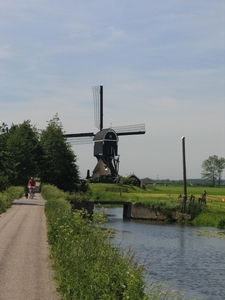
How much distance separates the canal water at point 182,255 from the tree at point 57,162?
84.0 ft

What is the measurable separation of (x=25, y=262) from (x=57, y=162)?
183ft

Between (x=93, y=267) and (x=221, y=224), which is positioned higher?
(x=93, y=267)

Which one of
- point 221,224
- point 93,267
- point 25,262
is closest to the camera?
point 93,267

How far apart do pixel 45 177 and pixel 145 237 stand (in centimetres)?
3618

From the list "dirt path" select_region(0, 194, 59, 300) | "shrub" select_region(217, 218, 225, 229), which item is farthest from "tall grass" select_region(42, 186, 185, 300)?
"shrub" select_region(217, 218, 225, 229)

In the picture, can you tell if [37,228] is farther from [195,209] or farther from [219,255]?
[195,209]

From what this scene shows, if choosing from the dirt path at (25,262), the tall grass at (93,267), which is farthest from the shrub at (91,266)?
the dirt path at (25,262)

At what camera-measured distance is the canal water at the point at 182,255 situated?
2241cm

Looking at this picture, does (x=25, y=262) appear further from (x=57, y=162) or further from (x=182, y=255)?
(x=57, y=162)

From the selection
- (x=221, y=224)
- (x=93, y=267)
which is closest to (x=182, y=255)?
(x=221, y=224)

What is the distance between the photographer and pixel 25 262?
1750 cm

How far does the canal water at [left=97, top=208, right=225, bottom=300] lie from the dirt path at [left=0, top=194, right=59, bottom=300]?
102 inches

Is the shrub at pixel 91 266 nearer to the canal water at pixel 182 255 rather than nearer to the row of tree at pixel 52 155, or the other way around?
the canal water at pixel 182 255

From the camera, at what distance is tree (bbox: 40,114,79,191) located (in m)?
73.1
